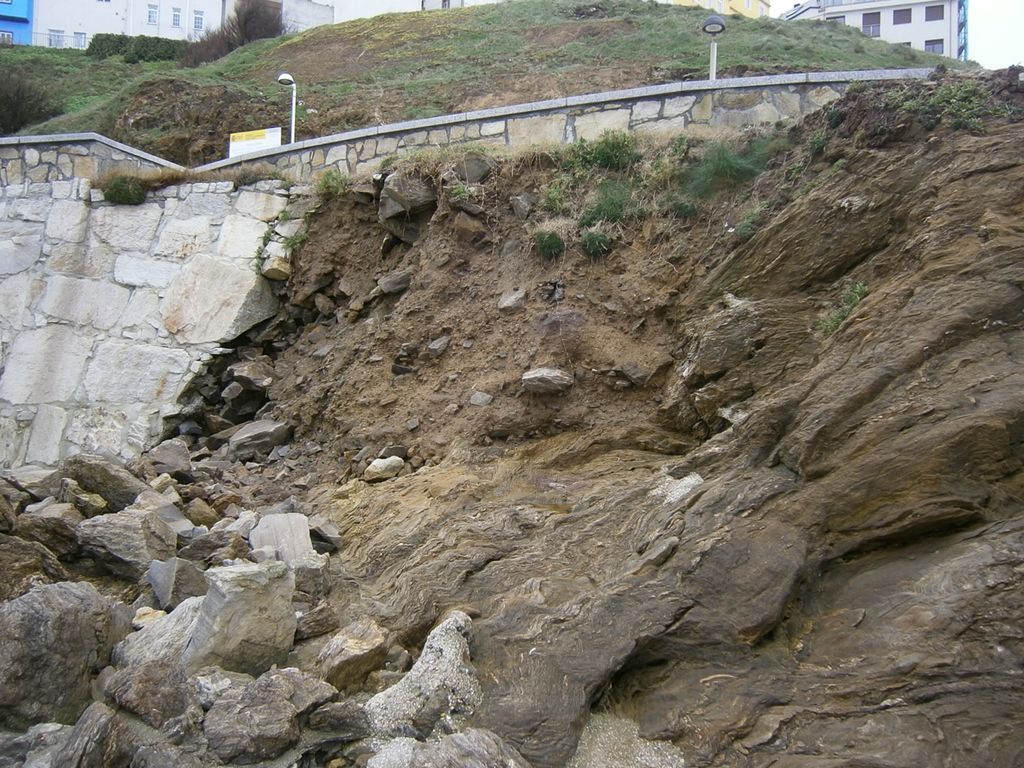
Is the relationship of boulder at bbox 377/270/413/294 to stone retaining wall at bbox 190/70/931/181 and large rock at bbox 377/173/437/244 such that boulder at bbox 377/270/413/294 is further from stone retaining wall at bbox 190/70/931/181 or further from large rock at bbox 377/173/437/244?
stone retaining wall at bbox 190/70/931/181

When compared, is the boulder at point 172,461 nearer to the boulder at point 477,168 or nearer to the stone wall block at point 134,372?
the stone wall block at point 134,372

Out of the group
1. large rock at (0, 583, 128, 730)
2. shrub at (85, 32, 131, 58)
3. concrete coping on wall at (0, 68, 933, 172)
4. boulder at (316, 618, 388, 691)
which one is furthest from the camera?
shrub at (85, 32, 131, 58)

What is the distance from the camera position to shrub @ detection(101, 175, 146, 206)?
10.4 m

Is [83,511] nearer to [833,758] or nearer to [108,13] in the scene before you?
[833,758]

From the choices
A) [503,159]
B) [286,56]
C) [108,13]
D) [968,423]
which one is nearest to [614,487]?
[968,423]

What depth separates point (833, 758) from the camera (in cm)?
313

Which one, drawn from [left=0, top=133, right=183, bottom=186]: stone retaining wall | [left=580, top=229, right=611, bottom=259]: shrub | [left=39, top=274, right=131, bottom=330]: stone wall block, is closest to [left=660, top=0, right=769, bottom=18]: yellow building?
[left=0, top=133, right=183, bottom=186]: stone retaining wall

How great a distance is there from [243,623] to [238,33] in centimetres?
2893

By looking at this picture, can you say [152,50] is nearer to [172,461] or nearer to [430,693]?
[172,461]

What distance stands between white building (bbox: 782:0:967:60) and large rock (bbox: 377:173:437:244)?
138 feet

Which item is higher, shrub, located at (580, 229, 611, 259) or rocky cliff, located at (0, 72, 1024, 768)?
shrub, located at (580, 229, 611, 259)

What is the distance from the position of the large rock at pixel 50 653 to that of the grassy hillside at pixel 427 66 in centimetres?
1248

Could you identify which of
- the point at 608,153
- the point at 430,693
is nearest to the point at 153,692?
the point at 430,693

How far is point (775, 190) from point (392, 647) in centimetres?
455
